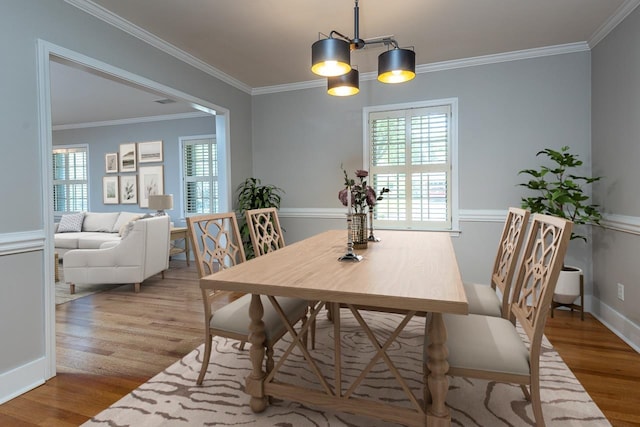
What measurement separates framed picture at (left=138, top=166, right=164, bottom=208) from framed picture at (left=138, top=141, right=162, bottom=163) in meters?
0.14

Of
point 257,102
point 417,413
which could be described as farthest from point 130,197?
point 417,413

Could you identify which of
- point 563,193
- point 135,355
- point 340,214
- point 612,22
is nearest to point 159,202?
point 340,214

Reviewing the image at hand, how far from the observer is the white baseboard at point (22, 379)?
1.98 m

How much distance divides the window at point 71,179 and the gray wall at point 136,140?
0.56 ft

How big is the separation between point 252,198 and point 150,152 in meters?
3.23

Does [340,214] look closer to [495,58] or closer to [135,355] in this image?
[495,58]

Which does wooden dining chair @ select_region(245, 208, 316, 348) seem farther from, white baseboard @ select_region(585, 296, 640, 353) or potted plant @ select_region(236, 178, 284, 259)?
white baseboard @ select_region(585, 296, 640, 353)

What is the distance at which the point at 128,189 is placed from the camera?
661cm

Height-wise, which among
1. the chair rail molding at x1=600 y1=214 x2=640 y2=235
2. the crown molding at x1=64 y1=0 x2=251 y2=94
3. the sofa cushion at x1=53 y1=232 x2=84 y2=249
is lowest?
the sofa cushion at x1=53 y1=232 x2=84 y2=249

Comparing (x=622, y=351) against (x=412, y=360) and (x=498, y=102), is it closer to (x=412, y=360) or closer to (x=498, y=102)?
(x=412, y=360)

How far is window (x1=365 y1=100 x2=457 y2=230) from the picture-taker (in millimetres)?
3846

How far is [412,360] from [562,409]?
31.9 inches

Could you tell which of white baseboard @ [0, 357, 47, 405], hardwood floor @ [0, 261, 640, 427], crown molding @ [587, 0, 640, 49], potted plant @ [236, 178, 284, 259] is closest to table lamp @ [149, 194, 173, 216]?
potted plant @ [236, 178, 284, 259]

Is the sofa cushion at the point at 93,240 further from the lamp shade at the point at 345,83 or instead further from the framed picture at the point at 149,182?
the lamp shade at the point at 345,83
